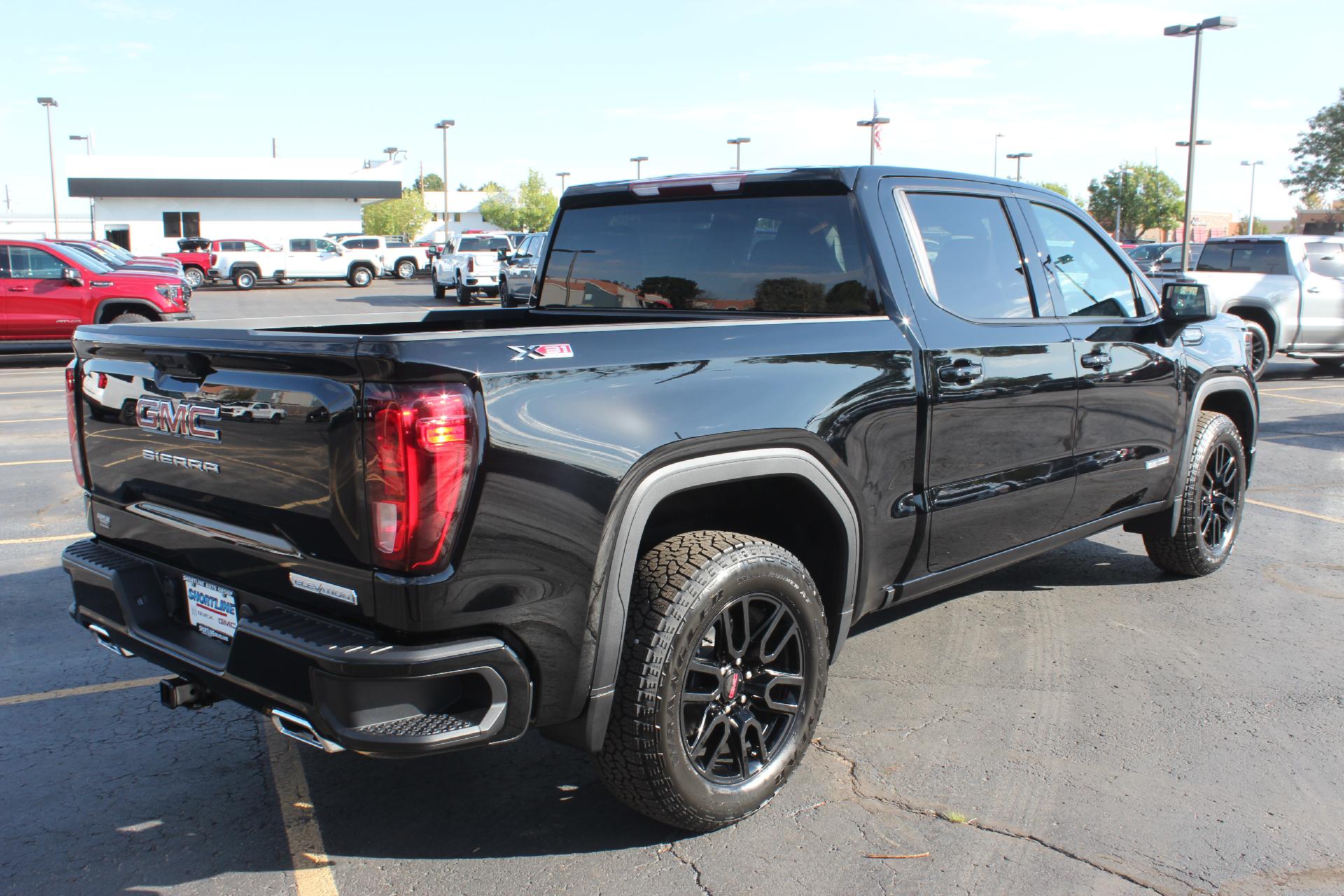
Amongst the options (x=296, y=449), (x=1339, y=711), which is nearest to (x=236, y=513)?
(x=296, y=449)

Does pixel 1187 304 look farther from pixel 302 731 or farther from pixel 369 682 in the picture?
pixel 302 731

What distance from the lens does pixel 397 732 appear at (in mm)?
2543

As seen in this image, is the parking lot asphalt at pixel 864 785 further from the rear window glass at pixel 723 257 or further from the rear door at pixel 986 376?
the rear window glass at pixel 723 257

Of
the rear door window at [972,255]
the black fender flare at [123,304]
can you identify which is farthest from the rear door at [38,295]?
the rear door window at [972,255]

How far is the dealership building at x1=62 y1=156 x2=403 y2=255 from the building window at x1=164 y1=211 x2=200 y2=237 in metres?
0.03

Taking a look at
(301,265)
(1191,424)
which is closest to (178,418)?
(1191,424)

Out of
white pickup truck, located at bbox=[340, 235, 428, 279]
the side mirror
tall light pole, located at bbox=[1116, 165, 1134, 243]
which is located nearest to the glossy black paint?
the side mirror

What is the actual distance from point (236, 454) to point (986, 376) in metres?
2.50

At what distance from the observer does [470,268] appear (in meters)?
28.8

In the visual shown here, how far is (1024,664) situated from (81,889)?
11.1ft

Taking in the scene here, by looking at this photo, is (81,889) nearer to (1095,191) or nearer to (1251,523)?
(1251,523)

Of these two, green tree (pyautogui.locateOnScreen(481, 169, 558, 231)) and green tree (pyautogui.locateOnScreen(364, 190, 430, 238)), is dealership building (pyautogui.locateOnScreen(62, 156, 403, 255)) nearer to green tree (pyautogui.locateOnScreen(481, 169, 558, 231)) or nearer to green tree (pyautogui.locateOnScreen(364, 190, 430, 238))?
green tree (pyautogui.locateOnScreen(364, 190, 430, 238))

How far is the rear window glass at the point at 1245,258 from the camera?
48.9 ft

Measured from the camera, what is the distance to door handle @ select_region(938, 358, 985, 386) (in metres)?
3.80
